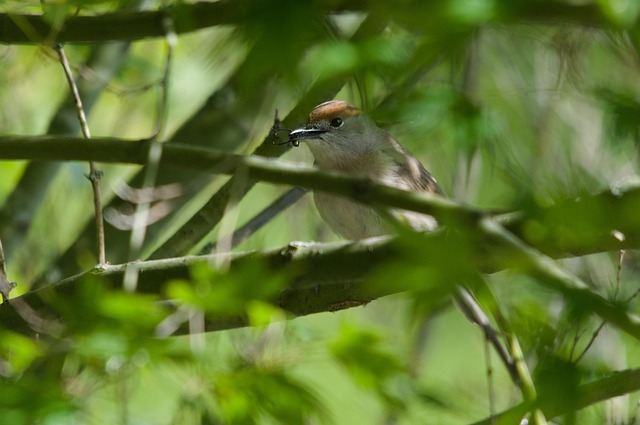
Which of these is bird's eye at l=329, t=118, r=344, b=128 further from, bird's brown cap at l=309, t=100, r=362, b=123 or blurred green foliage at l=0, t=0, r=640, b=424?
blurred green foliage at l=0, t=0, r=640, b=424

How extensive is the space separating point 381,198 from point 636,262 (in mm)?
3501

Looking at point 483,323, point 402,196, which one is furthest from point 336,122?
point 402,196

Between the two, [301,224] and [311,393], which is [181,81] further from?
[311,393]

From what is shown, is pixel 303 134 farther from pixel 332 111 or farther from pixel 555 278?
pixel 555 278

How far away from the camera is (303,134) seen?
196 inches

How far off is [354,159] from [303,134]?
494 millimetres

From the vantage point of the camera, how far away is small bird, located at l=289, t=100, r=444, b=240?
4.78 meters

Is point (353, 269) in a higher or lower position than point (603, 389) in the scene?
higher

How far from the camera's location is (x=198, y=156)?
115 inches

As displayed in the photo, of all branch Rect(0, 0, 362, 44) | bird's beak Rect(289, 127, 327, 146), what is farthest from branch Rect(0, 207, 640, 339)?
bird's beak Rect(289, 127, 327, 146)

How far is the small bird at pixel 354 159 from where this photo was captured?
4781 millimetres

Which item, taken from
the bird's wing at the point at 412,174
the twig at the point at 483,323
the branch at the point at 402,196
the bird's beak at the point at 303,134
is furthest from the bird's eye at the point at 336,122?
the branch at the point at 402,196

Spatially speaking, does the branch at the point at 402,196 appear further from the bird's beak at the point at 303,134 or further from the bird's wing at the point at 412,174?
the bird's wing at the point at 412,174

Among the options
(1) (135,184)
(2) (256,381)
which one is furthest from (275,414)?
(1) (135,184)
